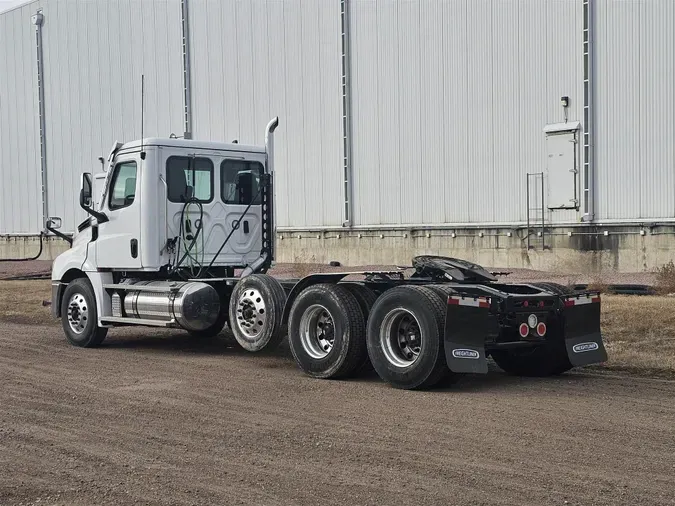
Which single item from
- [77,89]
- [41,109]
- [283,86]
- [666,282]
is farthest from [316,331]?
[41,109]

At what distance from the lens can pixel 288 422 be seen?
8352 mm

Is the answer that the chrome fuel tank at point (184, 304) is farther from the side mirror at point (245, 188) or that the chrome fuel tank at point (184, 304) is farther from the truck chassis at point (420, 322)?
the side mirror at point (245, 188)

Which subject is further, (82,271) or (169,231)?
(82,271)

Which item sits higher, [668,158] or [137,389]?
[668,158]

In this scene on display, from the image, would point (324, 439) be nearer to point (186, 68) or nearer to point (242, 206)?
point (242, 206)

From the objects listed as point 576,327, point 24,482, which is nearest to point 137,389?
point 24,482

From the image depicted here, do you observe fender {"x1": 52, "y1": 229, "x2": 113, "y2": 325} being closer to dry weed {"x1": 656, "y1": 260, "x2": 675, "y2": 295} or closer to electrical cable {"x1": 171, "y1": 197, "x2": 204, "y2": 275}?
electrical cable {"x1": 171, "y1": 197, "x2": 204, "y2": 275}

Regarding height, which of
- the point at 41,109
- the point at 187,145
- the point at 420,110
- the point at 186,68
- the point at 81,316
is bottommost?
the point at 81,316

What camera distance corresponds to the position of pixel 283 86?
112ft

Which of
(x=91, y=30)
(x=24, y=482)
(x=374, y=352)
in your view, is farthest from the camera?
(x=91, y=30)

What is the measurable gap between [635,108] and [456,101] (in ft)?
19.2

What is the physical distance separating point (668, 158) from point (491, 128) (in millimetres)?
5573

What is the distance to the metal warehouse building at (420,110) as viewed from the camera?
83.9 feet

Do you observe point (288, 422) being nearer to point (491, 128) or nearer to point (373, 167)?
point (491, 128)
